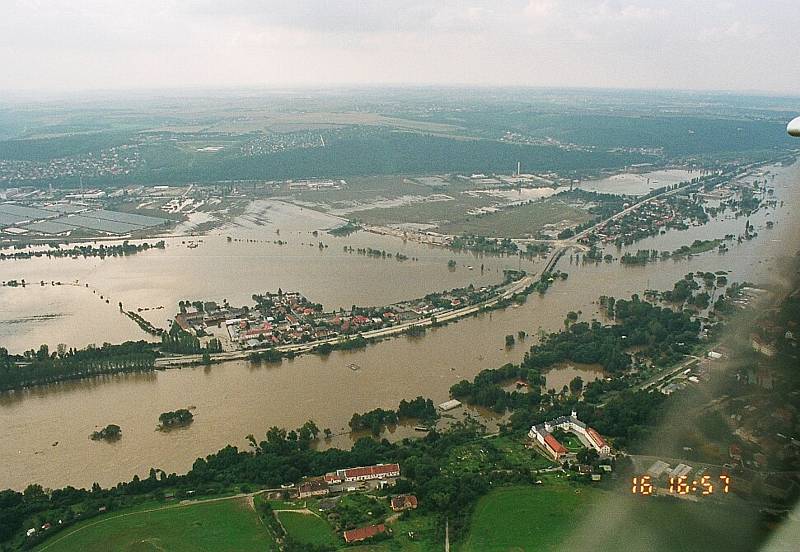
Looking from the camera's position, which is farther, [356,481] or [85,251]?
[85,251]

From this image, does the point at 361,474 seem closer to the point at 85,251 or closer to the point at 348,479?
the point at 348,479

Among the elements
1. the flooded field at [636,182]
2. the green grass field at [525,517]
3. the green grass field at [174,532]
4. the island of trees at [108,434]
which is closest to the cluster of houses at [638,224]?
the flooded field at [636,182]

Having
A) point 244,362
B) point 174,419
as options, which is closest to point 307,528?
point 174,419

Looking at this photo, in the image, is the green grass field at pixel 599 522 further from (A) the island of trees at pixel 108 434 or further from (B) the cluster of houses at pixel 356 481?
(A) the island of trees at pixel 108 434
